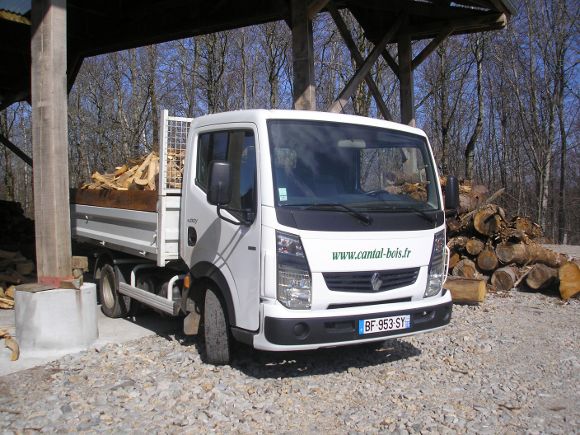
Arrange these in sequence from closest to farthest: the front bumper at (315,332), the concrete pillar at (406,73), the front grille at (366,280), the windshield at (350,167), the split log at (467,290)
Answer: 1. the front bumper at (315,332)
2. the front grille at (366,280)
3. the windshield at (350,167)
4. the split log at (467,290)
5. the concrete pillar at (406,73)

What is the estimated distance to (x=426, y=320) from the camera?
486 centimetres

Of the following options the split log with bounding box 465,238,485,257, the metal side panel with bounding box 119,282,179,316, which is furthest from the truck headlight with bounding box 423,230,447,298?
the split log with bounding box 465,238,485,257

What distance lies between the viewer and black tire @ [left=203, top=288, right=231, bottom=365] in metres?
4.87

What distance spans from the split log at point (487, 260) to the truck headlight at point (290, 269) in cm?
543

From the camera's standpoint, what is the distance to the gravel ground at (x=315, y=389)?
A: 12.9 ft

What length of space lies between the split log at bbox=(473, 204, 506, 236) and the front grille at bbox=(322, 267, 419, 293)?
4508 millimetres

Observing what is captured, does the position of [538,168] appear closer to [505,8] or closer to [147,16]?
[505,8]

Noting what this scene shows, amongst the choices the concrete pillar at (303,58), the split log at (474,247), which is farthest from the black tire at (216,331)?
the split log at (474,247)

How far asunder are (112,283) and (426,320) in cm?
436

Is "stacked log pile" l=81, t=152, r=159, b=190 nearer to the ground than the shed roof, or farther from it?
nearer to the ground

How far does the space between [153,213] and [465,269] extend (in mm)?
5286

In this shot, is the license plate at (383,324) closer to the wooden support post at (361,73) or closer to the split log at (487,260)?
the wooden support post at (361,73)

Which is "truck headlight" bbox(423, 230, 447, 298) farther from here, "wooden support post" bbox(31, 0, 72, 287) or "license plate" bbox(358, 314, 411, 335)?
"wooden support post" bbox(31, 0, 72, 287)

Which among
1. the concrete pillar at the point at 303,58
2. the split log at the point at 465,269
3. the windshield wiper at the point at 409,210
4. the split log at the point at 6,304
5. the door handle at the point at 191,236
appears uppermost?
the concrete pillar at the point at 303,58
